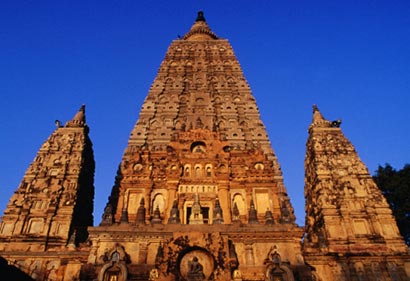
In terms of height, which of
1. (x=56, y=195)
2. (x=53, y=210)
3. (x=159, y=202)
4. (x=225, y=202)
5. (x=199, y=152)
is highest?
(x=199, y=152)

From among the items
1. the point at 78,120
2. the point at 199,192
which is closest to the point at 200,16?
the point at 78,120

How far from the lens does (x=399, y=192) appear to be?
102 feet

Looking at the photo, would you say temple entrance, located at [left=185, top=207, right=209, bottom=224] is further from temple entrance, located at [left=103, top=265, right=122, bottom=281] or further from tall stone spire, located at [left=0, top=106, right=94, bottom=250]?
tall stone spire, located at [left=0, top=106, right=94, bottom=250]

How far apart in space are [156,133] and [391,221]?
52.3 feet

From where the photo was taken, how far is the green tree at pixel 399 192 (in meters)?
30.4

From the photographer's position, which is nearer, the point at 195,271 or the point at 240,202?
the point at 195,271

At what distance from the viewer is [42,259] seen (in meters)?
20.8

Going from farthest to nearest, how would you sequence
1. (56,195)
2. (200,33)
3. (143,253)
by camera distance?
(200,33)
(56,195)
(143,253)

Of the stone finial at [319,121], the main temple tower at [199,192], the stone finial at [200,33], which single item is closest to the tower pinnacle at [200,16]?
the stone finial at [200,33]

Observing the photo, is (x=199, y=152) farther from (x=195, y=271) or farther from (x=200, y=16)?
(x=200, y=16)

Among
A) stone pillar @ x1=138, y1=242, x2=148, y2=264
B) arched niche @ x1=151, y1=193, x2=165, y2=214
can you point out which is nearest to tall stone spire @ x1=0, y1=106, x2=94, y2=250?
arched niche @ x1=151, y1=193, x2=165, y2=214

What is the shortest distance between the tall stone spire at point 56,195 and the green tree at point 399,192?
80.6ft

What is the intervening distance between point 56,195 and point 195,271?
11.8 meters

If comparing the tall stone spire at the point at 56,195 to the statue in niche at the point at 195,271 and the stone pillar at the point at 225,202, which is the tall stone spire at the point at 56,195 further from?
the stone pillar at the point at 225,202
